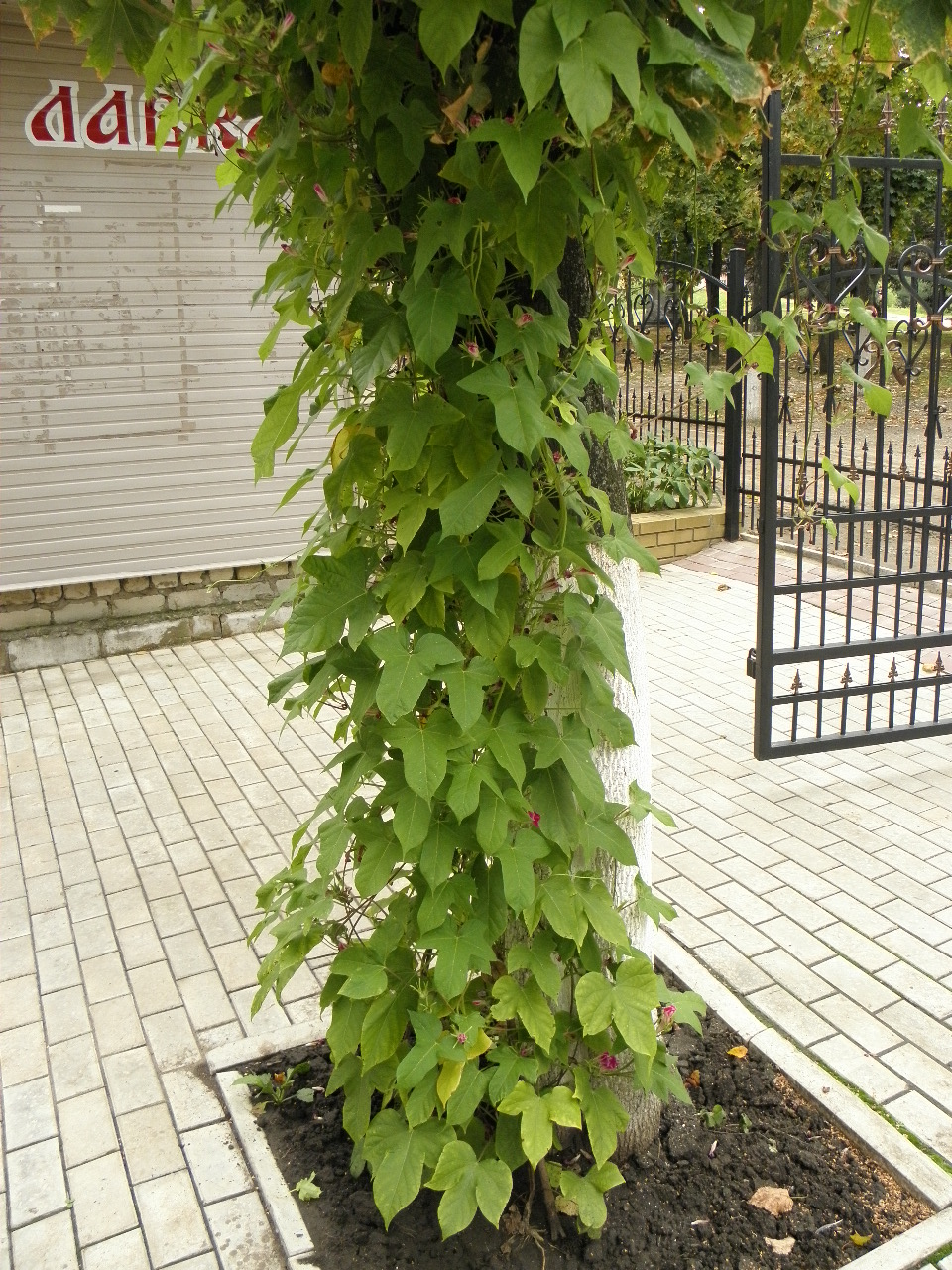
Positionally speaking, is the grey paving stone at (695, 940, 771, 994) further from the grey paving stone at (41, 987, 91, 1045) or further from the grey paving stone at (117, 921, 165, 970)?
the grey paving stone at (41, 987, 91, 1045)

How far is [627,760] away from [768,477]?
7.63ft

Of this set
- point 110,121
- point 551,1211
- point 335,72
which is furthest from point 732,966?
point 110,121

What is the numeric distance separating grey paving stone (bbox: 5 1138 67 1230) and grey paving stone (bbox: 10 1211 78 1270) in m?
0.03

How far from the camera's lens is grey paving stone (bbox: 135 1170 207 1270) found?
265 centimetres

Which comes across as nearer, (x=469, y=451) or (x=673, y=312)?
(x=469, y=451)

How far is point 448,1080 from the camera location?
2.30 meters

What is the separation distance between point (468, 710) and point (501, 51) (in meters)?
1.15

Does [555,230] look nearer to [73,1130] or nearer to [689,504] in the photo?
[73,1130]

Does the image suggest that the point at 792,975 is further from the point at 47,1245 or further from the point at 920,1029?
the point at 47,1245

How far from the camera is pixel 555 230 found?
72.9 inches

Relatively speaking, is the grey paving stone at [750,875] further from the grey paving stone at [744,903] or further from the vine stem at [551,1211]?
the vine stem at [551,1211]

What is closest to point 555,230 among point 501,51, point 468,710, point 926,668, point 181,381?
point 501,51

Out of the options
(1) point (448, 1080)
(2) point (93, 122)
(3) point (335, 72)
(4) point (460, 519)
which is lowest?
(1) point (448, 1080)

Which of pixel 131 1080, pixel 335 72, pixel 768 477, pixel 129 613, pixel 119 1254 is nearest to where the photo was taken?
pixel 335 72
